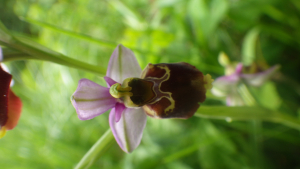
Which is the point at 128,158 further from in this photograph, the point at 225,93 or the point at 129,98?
the point at 129,98

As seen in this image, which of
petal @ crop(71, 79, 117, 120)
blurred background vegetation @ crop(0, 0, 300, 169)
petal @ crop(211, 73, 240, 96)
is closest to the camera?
petal @ crop(71, 79, 117, 120)

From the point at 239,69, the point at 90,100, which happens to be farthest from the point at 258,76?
the point at 90,100

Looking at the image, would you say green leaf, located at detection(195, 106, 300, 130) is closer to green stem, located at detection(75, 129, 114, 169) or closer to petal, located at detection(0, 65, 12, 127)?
green stem, located at detection(75, 129, 114, 169)

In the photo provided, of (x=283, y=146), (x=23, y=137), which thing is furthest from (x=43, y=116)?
(x=283, y=146)

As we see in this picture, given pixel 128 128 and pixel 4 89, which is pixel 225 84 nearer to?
pixel 128 128

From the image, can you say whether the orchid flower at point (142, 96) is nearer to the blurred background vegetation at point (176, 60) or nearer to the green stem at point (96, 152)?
the green stem at point (96, 152)

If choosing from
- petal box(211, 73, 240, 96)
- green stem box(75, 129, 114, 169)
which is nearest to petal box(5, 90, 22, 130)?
green stem box(75, 129, 114, 169)
